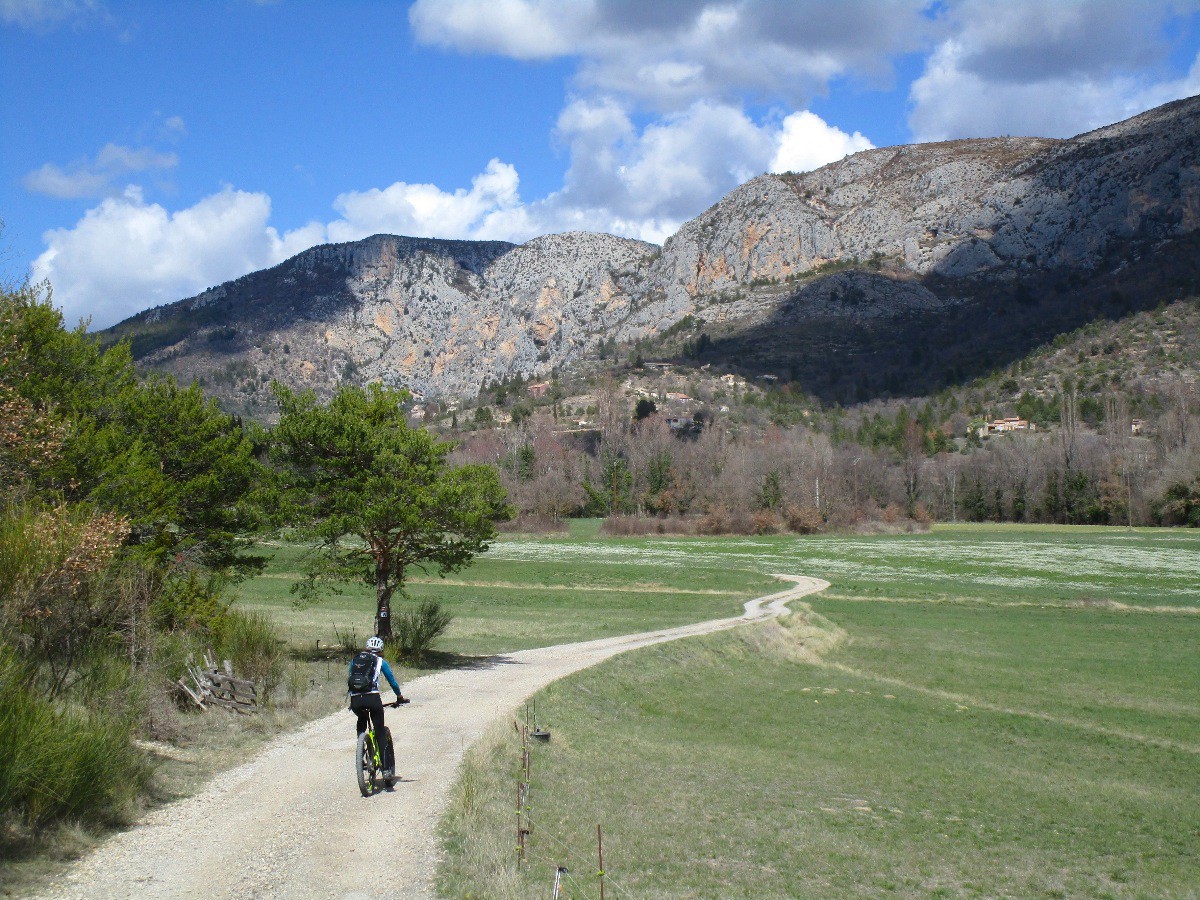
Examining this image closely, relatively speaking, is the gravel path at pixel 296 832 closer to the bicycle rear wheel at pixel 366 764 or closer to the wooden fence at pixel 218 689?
the bicycle rear wheel at pixel 366 764

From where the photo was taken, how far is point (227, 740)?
46.1ft

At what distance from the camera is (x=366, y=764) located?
11.4m

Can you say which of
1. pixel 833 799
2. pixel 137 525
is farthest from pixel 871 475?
pixel 833 799

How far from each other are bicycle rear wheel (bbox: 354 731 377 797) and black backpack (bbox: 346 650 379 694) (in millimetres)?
585

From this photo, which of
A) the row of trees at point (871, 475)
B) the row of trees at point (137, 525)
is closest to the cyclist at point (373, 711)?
the row of trees at point (137, 525)

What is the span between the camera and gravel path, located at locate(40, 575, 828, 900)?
830cm

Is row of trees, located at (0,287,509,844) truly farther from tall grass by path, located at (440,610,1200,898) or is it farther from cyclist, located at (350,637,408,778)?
tall grass by path, located at (440,610,1200,898)

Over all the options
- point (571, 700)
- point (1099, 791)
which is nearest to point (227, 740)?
point (571, 700)

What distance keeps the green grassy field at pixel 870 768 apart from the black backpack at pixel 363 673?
188cm

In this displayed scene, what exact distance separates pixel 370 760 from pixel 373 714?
57 centimetres

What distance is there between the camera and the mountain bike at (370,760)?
36.9 ft

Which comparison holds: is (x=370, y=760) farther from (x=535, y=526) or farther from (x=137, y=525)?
(x=535, y=526)

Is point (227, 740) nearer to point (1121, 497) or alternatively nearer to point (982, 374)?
point (1121, 497)

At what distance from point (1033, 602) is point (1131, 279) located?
15377 cm
